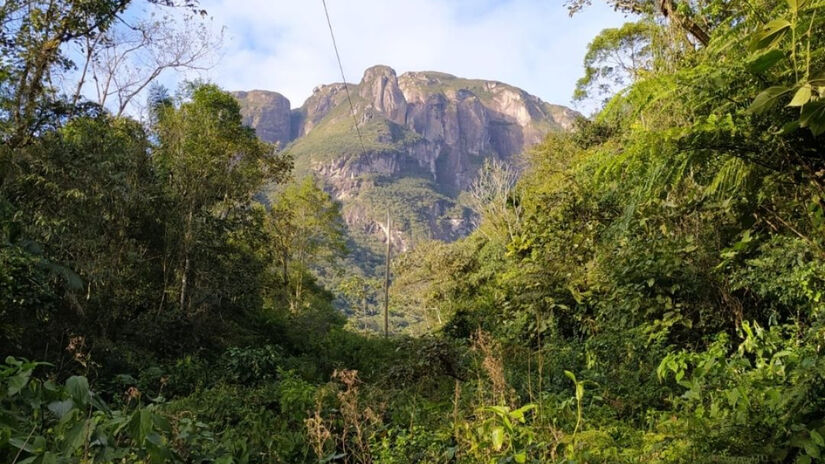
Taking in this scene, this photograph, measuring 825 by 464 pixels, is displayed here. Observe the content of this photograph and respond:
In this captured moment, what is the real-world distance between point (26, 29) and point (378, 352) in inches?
324

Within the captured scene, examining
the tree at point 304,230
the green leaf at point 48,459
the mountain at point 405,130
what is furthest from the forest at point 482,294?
the mountain at point 405,130

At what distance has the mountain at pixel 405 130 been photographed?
399 ft

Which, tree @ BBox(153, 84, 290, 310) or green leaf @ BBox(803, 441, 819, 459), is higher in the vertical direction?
tree @ BBox(153, 84, 290, 310)

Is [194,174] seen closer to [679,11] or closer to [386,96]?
[679,11]

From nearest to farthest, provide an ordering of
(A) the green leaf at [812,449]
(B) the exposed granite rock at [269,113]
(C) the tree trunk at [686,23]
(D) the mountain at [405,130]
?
(A) the green leaf at [812,449], (C) the tree trunk at [686,23], (D) the mountain at [405,130], (B) the exposed granite rock at [269,113]

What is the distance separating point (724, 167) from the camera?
368 centimetres

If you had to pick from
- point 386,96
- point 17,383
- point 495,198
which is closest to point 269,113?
point 386,96

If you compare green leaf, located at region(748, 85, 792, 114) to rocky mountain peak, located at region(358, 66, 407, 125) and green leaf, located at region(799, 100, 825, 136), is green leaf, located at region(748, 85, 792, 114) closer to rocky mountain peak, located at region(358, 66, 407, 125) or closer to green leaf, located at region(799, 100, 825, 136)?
green leaf, located at region(799, 100, 825, 136)

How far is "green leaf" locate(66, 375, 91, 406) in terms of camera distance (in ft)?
3.89

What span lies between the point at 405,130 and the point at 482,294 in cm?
14796

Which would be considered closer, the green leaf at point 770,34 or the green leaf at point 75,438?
the green leaf at point 75,438

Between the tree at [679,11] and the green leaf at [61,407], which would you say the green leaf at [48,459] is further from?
the tree at [679,11]

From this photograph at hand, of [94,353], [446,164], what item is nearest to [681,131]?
[94,353]

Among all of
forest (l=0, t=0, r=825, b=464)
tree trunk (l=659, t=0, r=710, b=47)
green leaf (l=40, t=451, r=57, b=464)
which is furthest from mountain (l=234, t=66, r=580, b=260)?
green leaf (l=40, t=451, r=57, b=464)
